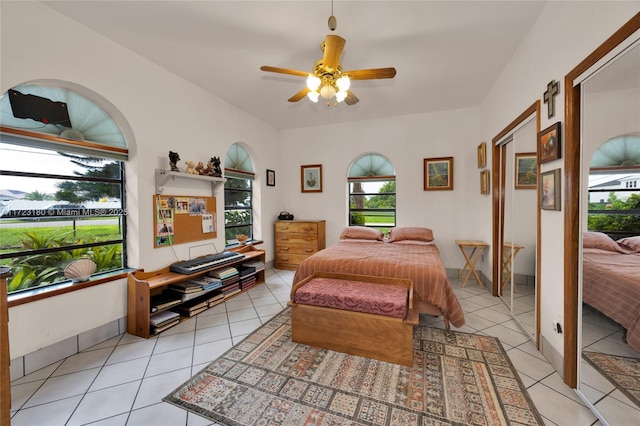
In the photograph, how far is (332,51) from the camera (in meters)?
1.98

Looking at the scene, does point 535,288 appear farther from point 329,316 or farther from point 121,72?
point 121,72

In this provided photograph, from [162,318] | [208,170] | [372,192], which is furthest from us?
[372,192]

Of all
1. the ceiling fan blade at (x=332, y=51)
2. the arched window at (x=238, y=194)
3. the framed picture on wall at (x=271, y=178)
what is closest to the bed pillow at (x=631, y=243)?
the ceiling fan blade at (x=332, y=51)

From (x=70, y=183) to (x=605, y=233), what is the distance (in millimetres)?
4236

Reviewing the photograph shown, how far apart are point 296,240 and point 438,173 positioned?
116 inches

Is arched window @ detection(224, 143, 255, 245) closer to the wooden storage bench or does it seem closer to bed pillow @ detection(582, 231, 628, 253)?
the wooden storage bench

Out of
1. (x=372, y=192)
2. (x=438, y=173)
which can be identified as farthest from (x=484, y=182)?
(x=372, y=192)

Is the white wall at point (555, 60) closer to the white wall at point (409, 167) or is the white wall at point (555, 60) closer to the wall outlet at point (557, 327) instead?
the wall outlet at point (557, 327)

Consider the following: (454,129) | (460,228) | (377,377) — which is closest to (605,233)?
(377,377)

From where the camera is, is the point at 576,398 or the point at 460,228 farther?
the point at 460,228

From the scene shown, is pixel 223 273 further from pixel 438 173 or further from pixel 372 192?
pixel 438 173

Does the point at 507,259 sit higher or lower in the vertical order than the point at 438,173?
lower

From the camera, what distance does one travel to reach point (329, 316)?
220cm

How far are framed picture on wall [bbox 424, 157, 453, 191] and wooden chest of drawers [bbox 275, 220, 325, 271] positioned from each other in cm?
217
